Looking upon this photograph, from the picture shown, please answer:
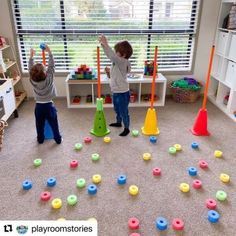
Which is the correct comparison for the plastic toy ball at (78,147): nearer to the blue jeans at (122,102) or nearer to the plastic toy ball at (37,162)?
the plastic toy ball at (37,162)

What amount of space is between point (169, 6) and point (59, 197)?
9.17 ft

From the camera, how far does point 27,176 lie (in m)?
1.97

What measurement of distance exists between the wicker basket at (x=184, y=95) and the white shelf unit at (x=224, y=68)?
0.29m

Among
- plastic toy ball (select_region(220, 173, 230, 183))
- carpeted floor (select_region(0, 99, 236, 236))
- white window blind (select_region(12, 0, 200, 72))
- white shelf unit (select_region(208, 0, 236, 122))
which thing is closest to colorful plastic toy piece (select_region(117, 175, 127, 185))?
carpeted floor (select_region(0, 99, 236, 236))

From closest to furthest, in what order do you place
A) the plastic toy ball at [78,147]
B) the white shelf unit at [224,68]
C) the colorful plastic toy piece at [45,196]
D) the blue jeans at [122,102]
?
the colorful plastic toy piece at [45,196]
the plastic toy ball at [78,147]
the blue jeans at [122,102]
the white shelf unit at [224,68]

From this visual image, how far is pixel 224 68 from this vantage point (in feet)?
10.6

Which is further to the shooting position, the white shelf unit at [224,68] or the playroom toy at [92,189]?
the white shelf unit at [224,68]

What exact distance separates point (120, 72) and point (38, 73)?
731 millimetres

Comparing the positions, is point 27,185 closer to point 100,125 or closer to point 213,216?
point 100,125

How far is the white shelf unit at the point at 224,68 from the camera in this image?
301 cm

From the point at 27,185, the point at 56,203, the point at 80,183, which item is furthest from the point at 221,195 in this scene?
the point at 27,185

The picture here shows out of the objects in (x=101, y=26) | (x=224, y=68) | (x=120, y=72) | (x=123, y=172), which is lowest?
(x=123, y=172)

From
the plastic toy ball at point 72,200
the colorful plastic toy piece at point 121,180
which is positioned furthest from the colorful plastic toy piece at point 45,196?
the colorful plastic toy piece at point 121,180

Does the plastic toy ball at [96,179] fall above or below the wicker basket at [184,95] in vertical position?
below
